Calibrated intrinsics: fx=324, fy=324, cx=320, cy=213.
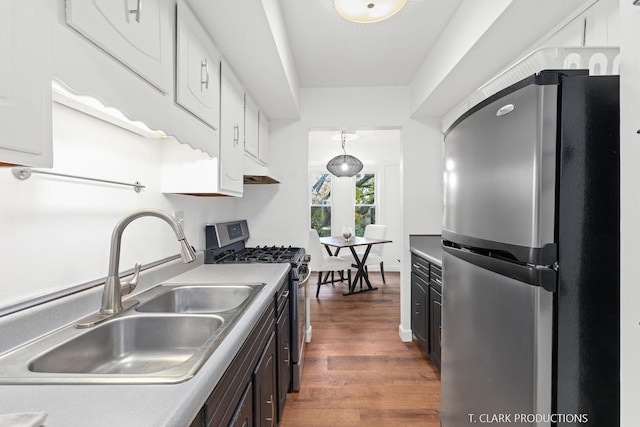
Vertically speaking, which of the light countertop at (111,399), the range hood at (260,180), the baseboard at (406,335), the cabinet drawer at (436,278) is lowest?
the baseboard at (406,335)

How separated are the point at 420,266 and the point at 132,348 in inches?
86.3

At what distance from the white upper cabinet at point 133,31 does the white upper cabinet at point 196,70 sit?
8 centimetres

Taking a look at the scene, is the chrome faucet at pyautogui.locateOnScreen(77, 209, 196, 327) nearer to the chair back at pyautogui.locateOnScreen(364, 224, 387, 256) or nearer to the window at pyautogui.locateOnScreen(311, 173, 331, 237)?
the chair back at pyautogui.locateOnScreen(364, 224, 387, 256)

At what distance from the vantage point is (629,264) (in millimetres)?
740

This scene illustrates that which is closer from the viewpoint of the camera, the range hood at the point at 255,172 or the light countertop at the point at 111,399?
the light countertop at the point at 111,399

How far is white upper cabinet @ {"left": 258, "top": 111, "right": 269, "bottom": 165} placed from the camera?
→ 269 centimetres

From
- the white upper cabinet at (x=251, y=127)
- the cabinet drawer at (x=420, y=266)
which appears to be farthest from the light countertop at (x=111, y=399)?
the cabinet drawer at (x=420, y=266)

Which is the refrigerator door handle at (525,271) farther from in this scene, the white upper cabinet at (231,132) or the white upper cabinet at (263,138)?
the white upper cabinet at (263,138)

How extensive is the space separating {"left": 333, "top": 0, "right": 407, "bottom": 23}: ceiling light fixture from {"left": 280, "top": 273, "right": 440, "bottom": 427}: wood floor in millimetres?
2211

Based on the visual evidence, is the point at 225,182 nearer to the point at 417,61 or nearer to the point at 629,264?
the point at 629,264

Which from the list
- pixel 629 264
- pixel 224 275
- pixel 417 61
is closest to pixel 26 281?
pixel 224 275

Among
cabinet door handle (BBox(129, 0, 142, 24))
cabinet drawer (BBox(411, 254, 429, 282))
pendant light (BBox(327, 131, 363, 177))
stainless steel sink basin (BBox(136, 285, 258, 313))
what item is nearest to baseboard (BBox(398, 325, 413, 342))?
cabinet drawer (BBox(411, 254, 429, 282))

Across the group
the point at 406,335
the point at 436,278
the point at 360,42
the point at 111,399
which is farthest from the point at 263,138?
the point at 111,399

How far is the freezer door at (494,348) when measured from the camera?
0.87 meters
